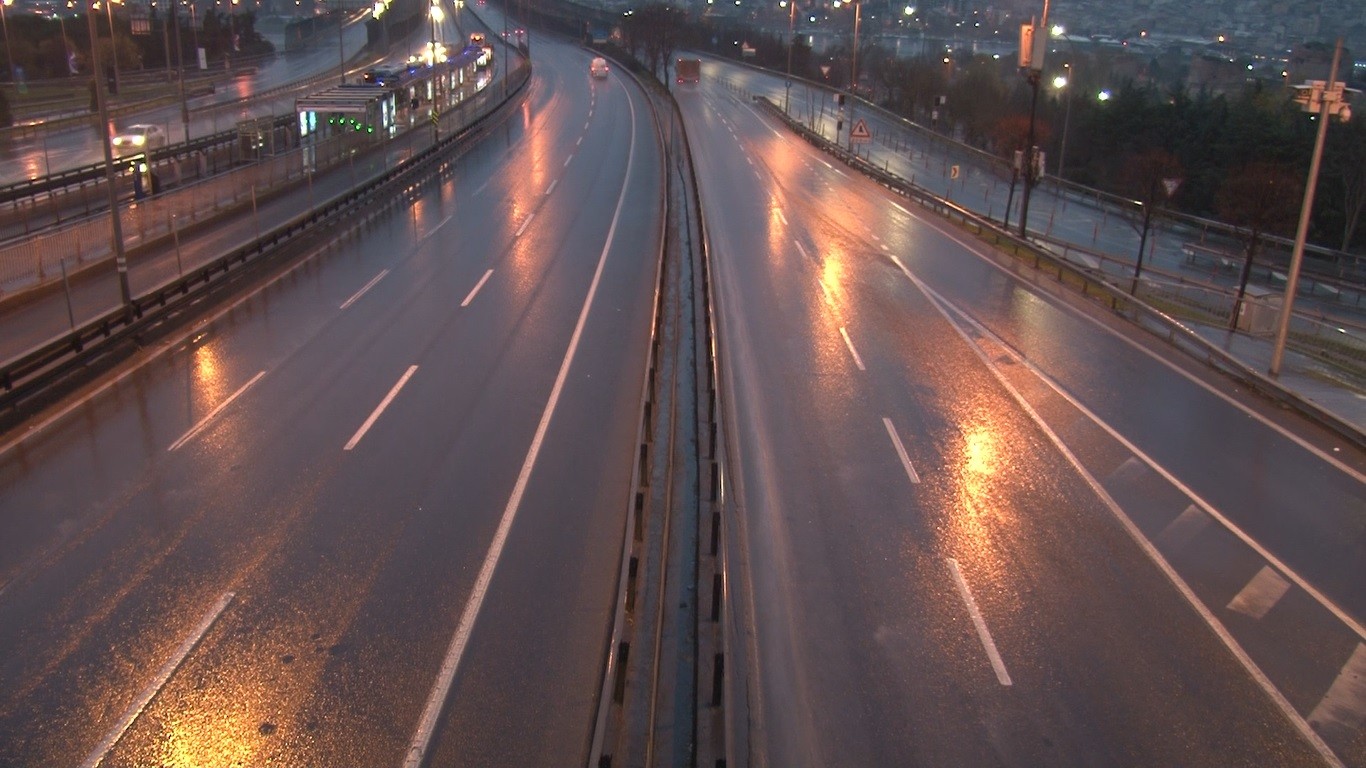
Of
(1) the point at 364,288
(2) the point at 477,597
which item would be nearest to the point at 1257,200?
(1) the point at 364,288

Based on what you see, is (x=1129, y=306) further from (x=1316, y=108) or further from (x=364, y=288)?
(x=364, y=288)

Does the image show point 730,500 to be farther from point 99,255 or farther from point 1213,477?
point 99,255

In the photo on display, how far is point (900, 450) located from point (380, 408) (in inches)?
317

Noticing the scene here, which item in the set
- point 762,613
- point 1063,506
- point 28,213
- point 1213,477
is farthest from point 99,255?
point 1213,477

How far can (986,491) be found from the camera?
1394 cm

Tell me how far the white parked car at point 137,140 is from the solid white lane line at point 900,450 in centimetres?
3916

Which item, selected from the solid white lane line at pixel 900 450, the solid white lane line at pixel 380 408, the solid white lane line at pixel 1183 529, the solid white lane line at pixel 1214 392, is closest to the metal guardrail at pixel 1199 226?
the solid white lane line at pixel 1214 392

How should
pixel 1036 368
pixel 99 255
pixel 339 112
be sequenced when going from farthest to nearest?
pixel 339 112 < pixel 99 255 < pixel 1036 368

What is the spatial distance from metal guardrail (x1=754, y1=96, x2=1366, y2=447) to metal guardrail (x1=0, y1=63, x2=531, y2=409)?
64.7 feet

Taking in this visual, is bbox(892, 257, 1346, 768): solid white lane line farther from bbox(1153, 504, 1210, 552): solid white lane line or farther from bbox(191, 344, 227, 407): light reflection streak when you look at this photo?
bbox(191, 344, 227, 407): light reflection streak

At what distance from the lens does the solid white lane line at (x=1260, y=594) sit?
11.1 meters

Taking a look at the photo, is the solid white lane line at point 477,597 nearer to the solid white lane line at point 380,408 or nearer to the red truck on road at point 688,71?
the solid white lane line at point 380,408

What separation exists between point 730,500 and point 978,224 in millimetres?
23376

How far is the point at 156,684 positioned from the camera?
30.4 feet
